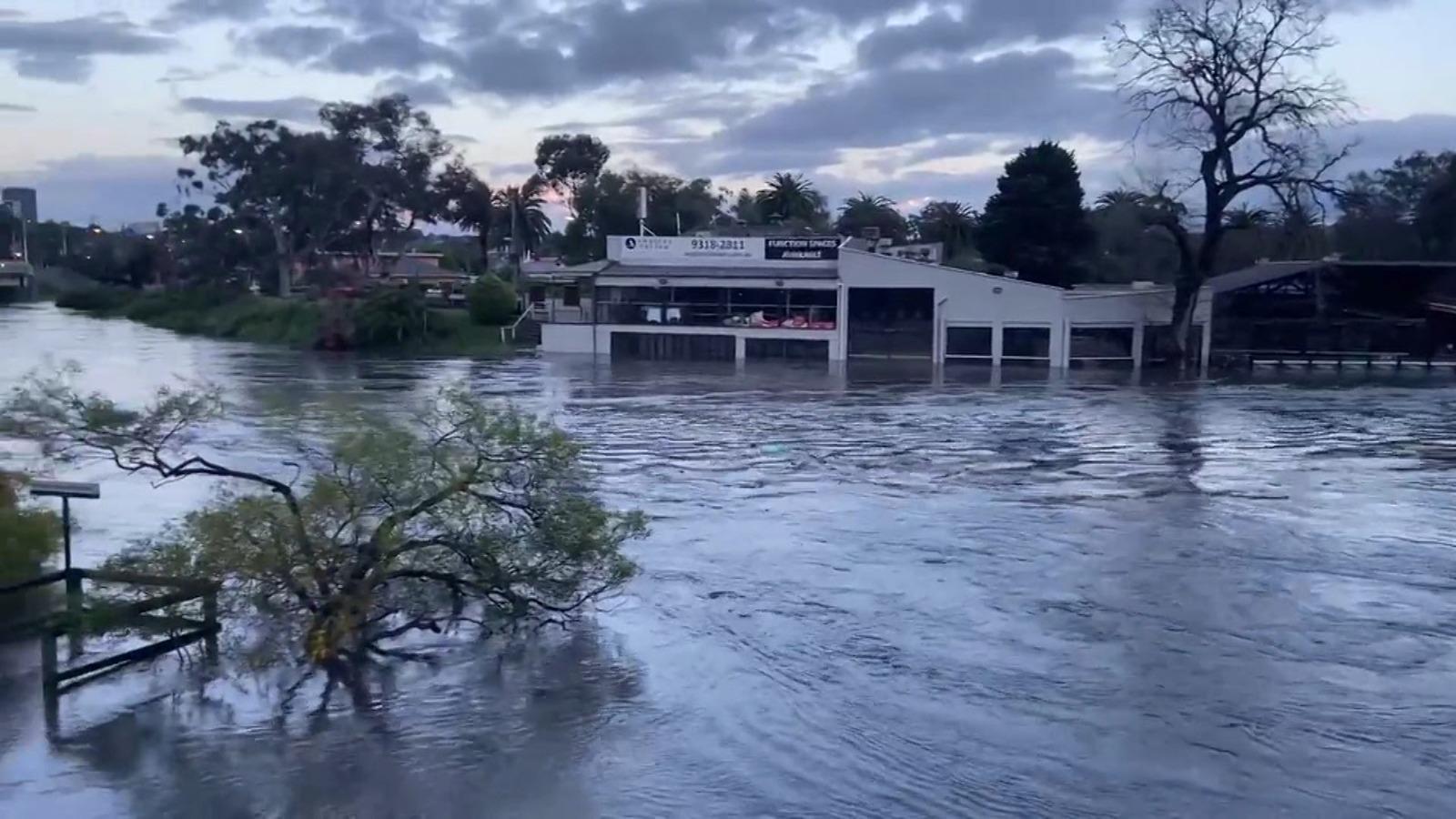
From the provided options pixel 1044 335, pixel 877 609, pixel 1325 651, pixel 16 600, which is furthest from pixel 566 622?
pixel 1044 335

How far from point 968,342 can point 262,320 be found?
39211 millimetres

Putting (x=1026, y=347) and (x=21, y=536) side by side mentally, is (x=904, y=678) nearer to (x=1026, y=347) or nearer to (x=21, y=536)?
(x=21, y=536)

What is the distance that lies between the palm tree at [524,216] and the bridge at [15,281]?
4034 cm

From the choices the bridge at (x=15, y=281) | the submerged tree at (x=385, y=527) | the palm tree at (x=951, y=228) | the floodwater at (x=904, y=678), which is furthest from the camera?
the bridge at (x=15, y=281)

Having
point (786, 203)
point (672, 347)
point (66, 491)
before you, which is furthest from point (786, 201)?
point (66, 491)

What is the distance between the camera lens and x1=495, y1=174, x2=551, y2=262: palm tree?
93.4 m

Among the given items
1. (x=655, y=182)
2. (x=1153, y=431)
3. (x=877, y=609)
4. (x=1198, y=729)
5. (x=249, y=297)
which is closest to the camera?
(x=1198, y=729)

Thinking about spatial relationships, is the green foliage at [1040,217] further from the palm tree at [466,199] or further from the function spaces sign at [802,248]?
the palm tree at [466,199]

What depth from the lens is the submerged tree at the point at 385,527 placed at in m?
13.2

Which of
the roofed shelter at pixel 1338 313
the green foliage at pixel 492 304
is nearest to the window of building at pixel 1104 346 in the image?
the roofed shelter at pixel 1338 313

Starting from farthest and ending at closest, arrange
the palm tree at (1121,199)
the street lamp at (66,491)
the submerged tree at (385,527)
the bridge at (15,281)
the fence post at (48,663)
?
1. the bridge at (15,281)
2. the palm tree at (1121,199)
3. the street lamp at (66,491)
4. the submerged tree at (385,527)
5. the fence post at (48,663)

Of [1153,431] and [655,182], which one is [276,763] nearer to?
[1153,431]

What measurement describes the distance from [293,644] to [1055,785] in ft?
23.6

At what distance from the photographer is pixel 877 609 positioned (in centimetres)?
1571
